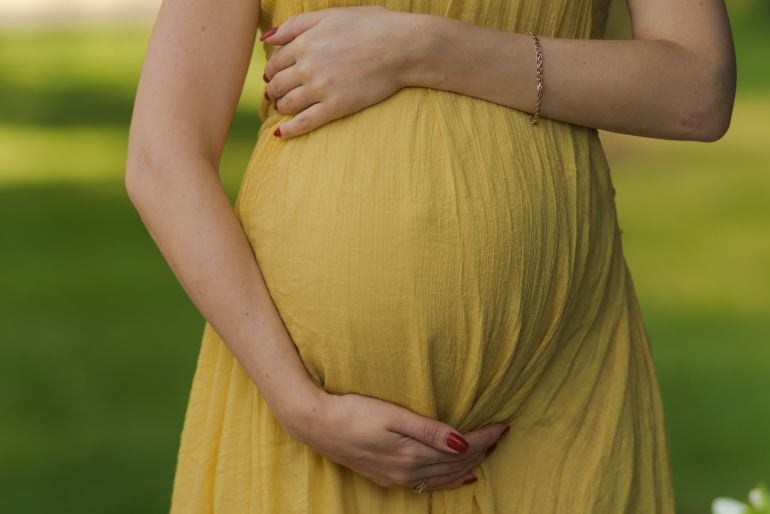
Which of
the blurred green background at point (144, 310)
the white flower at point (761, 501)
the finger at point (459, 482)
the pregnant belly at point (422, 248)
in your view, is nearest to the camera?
the white flower at point (761, 501)

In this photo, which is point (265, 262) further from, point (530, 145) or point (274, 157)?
point (530, 145)

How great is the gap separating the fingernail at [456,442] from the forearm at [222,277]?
0.20 m

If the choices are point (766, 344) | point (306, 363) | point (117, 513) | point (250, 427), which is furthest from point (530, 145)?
point (766, 344)

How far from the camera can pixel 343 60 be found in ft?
6.15

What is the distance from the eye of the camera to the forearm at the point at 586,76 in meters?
1.86

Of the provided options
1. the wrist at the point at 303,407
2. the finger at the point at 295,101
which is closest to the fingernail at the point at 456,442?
the wrist at the point at 303,407

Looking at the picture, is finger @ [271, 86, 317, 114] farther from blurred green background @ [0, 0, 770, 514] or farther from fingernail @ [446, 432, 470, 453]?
blurred green background @ [0, 0, 770, 514]

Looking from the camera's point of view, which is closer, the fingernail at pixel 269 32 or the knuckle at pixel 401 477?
the knuckle at pixel 401 477

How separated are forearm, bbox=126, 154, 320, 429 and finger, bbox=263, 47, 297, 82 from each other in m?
0.19

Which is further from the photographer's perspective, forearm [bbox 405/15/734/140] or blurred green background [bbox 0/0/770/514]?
blurred green background [bbox 0/0/770/514]

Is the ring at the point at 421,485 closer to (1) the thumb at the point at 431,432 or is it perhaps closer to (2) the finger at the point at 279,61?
(1) the thumb at the point at 431,432

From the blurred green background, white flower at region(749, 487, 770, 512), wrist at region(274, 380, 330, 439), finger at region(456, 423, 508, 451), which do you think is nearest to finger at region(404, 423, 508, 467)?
finger at region(456, 423, 508, 451)

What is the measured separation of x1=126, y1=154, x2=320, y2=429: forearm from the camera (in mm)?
1872

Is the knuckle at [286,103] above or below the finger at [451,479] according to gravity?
above
